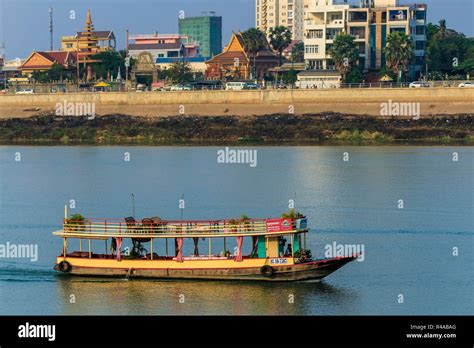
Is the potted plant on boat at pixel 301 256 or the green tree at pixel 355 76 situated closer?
the potted plant on boat at pixel 301 256

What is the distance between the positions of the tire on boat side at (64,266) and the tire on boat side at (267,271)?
Answer: 8438mm

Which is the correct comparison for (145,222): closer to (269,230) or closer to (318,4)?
(269,230)

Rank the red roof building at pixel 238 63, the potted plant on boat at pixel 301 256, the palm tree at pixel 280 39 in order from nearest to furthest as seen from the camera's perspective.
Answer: the potted plant on boat at pixel 301 256
the palm tree at pixel 280 39
the red roof building at pixel 238 63

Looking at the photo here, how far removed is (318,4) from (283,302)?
114m

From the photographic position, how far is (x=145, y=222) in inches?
2020

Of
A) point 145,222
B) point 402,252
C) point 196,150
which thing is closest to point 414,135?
point 196,150

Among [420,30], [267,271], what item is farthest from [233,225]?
[420,30]

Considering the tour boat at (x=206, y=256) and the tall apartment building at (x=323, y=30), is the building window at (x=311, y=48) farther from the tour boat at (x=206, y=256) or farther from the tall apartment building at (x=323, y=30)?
the tour boat at (x=206, y=256)

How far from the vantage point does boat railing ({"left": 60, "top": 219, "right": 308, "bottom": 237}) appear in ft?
166

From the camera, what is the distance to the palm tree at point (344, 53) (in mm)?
147250

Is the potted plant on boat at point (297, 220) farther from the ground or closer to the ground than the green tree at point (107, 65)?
closer to the ground

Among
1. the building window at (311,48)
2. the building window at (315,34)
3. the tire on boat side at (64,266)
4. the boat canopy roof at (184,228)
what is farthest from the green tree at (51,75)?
the tire on boat side at (64,266)

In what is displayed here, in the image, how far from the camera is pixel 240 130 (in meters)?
125


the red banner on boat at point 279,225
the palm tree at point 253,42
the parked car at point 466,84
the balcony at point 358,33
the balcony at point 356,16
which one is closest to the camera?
the red banner on boat at point 279,225
